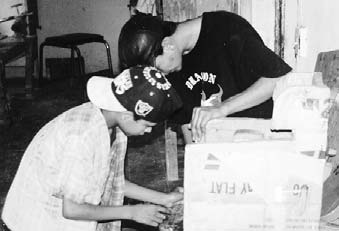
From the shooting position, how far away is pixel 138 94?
213 centimetres

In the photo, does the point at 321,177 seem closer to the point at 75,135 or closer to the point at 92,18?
the point at 75,135

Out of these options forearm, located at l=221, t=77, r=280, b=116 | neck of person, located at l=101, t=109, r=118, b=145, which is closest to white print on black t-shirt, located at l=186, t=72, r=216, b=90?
forearm, located at l=221, t=77, r=280, b=116

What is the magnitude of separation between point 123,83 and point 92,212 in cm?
53

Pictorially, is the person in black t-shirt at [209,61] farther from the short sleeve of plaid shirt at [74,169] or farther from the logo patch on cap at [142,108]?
the short sleeve of plaid shirt at [74,169]

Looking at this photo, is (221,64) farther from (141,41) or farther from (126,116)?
(126,116)

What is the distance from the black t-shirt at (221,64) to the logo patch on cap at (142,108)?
745mm

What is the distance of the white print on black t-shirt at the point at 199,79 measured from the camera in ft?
9.34

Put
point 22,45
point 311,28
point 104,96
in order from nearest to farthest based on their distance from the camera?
point 104,96 → point 311,28 → point 22,45

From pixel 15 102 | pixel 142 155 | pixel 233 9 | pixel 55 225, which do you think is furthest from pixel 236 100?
pixel 15 102

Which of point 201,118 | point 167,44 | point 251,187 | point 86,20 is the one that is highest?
point 167,44

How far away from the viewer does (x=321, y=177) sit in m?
2.11

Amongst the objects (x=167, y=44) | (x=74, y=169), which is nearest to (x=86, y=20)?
(x=167, y=44)

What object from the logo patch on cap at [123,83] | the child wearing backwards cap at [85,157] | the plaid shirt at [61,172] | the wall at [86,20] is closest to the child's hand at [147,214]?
the child wearing backwards cap at [85,157]

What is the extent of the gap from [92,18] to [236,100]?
6661mm
